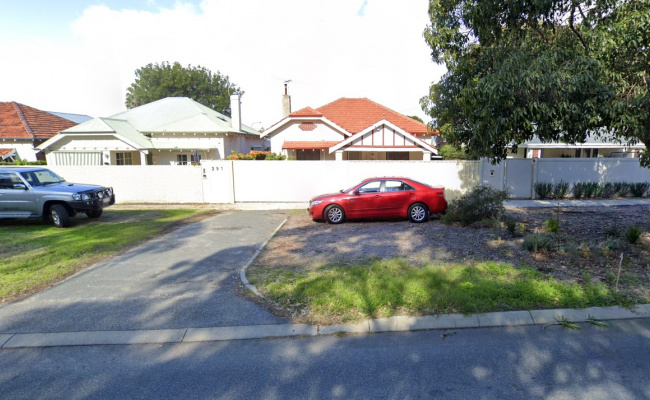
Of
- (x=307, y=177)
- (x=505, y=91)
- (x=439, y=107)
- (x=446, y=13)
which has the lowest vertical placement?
(x=307, y=177)

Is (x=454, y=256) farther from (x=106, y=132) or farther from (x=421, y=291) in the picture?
(x=106, y=132)

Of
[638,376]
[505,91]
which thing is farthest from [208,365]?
[505,91]

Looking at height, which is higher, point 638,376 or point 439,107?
point 439,107

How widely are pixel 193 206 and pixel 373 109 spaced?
56.3 ft

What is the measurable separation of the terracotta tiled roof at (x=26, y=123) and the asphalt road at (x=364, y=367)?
1030 inches

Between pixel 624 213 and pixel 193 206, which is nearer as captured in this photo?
pixel 624 213

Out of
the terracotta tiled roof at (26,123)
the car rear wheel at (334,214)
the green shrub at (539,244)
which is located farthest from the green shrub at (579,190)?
the terracotta tiled roof at (26,123)

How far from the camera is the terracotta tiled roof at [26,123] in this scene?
24172 millimetres

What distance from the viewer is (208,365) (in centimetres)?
383

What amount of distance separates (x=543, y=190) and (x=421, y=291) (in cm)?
1314

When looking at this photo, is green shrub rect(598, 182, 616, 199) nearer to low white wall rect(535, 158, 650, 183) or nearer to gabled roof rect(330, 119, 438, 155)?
low white wall rect(535, 158, 650, 183)

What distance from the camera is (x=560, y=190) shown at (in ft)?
51.5

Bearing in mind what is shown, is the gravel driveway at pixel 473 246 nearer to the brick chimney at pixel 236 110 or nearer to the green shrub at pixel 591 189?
the green shrub at pixel 591 189

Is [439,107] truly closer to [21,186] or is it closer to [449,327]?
[449,327]
